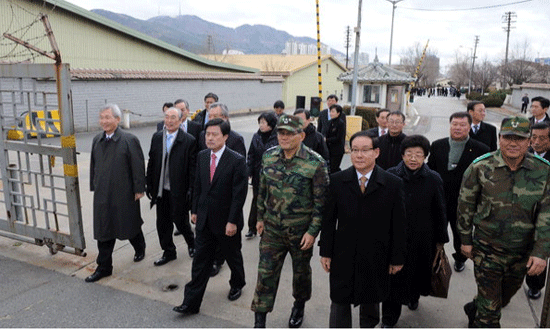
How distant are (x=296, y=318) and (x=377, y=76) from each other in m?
21.9

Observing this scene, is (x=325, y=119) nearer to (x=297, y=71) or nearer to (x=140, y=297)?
(x=140, y=297)

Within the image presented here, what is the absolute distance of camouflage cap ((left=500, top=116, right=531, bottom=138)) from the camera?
3027mm

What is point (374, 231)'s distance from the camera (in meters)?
3.09

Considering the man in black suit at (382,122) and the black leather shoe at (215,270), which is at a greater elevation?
the man in black suit at (382,122)

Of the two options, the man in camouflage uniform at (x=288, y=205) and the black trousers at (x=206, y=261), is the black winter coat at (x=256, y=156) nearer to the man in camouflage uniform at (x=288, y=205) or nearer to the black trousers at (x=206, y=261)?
the black trousers at (x=206, y=261)

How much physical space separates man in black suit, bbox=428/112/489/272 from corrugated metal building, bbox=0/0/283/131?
14.4 metres

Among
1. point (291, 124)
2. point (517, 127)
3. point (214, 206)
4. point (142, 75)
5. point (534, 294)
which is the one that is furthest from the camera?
point (142, 75)

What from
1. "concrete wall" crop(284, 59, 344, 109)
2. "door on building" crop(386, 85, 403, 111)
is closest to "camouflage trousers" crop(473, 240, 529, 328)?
"door on building" crop(386, 85, 403, 111)

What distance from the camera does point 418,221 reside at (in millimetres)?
3572

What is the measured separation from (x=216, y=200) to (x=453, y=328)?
92.8 inches

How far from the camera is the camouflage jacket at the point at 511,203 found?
2.98m

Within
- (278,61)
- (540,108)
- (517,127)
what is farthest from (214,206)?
(278,61)

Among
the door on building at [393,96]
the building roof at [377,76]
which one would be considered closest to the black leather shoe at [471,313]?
the building roof at [377,76]

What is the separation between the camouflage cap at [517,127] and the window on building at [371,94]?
21.2 m
